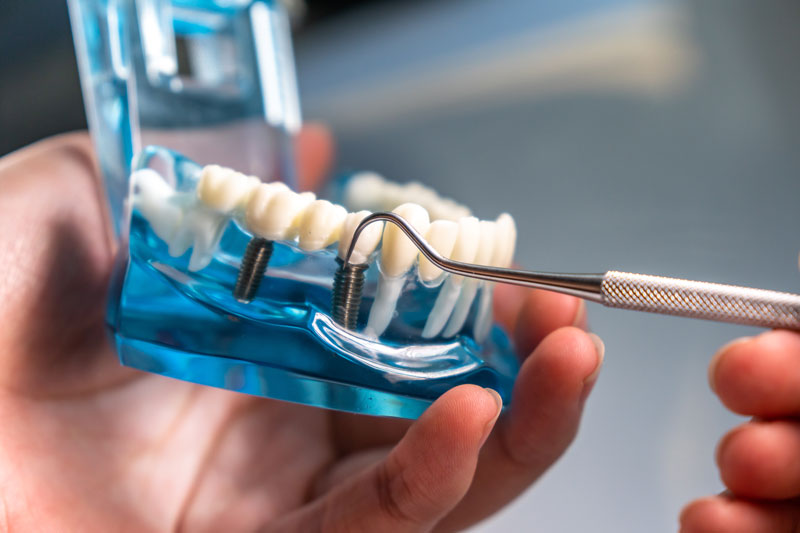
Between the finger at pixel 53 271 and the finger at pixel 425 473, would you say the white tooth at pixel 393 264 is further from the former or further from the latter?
the finger at pixel 53 271

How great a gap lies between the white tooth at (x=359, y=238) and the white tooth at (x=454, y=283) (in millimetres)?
74

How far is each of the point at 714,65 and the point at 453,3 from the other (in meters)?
0.65

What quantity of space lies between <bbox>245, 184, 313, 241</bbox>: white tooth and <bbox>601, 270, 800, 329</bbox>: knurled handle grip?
0.90ft

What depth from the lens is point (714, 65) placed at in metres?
1.40

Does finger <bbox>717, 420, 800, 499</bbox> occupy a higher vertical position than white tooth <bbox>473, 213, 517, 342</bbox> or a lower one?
lower

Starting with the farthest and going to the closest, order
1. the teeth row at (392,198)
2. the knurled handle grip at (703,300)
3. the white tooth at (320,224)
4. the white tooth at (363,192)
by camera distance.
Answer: the white tooth at (363,192) < the teeth row at (392,198) < the white tooth at (320,224) < the knurled handle grip at (703,300)

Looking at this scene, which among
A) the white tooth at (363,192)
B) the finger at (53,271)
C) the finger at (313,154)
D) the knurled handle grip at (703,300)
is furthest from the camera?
the finger at (313,154)

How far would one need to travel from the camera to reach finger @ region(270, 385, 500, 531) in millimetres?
563

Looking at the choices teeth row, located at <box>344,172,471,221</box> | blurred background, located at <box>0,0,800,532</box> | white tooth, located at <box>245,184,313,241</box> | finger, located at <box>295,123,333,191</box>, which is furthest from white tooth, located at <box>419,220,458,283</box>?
finger, located at <box>295,123,333,191</box>

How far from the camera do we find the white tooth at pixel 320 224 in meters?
0.63

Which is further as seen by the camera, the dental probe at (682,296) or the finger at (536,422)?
the finger at (536,422)

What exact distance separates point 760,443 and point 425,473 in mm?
260

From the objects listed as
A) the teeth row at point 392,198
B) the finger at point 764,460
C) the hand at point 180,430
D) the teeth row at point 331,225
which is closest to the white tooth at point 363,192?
the teeth row at point 392,198

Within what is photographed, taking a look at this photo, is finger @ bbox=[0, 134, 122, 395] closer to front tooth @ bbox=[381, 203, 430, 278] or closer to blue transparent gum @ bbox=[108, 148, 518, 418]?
blue transparent gum @ bbox=[108, 148, 518, 418]
